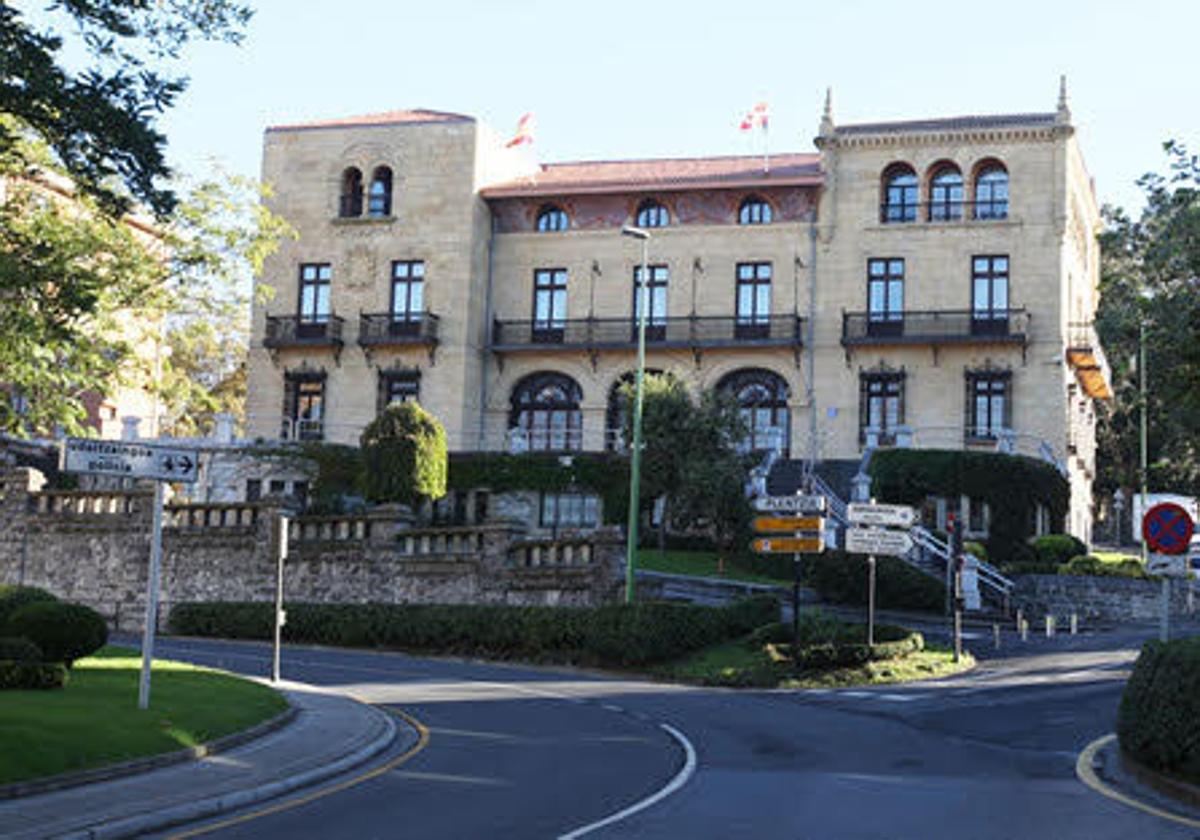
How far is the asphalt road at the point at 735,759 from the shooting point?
41.6 feet

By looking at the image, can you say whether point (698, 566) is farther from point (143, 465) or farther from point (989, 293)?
point (143, 465)

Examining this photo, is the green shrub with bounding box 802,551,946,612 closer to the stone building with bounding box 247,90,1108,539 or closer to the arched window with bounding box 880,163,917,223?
the stone building with bounding box 247,90,1108,539

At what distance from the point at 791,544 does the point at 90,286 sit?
1403cm

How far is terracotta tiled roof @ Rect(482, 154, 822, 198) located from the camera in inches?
2143

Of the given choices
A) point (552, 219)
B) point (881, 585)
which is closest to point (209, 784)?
point (881, 585)

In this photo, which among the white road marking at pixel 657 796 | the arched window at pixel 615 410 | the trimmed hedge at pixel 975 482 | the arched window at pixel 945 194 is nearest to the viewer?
the white road marking at pixel 657 796

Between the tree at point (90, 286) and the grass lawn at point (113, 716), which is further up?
the tree at point (90, 286)

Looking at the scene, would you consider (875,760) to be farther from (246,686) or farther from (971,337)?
(971,337)

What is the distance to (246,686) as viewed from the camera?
22.1 meters

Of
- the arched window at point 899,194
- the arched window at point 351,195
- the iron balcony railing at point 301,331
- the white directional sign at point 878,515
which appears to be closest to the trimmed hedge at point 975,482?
the arched window at point 899,194

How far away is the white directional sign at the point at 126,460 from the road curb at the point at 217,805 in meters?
4.09

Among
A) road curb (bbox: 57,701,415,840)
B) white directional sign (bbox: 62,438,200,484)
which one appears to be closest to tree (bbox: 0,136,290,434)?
white directional sign (bbox: 62,438,200,484)

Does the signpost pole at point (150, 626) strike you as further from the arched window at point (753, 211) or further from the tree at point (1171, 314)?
Result: the arched window at point (753, 211)

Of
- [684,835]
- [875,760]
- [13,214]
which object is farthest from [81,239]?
[684,835]
